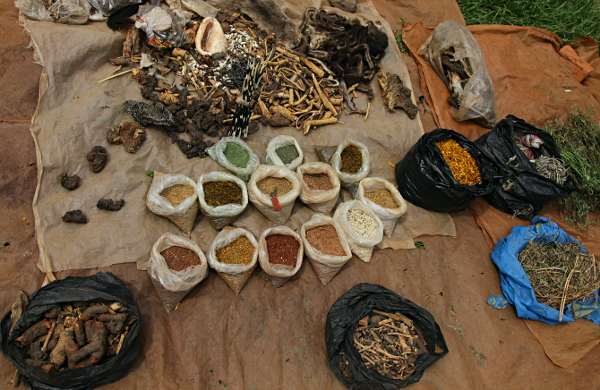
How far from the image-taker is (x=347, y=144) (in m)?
3.72

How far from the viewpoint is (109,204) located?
9.82 feet

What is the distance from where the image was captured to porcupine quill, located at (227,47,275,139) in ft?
10.8

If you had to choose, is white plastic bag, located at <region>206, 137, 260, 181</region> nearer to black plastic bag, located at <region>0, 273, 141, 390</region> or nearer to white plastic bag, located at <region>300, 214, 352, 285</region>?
white plastic bag, located at <region>300, 214, 352, 285</region>

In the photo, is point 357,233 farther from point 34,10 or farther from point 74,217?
point 34,10

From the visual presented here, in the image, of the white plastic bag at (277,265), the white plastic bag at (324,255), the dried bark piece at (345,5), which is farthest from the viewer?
the dried bark piece at (345,5)

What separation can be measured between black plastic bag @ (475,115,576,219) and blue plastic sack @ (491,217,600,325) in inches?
9.9

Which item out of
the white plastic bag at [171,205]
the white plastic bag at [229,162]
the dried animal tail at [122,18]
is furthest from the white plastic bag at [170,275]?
the dried animal tail at [122,18]

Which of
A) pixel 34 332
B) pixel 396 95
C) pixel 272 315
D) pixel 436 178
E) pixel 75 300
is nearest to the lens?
pixel 34 332

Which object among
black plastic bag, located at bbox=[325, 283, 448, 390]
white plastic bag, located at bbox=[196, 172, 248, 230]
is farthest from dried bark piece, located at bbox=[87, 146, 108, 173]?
black plastic bag, located at bbox=[325, 283, 448, 390]

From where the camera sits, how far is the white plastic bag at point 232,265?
2826mm

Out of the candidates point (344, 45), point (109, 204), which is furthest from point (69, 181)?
point (344, 45)

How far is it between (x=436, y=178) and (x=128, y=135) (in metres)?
3.06

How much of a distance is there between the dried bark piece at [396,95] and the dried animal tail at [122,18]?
299 cm

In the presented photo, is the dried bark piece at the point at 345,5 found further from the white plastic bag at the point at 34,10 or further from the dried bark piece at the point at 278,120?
the white plastic bag at the point at 34,10
